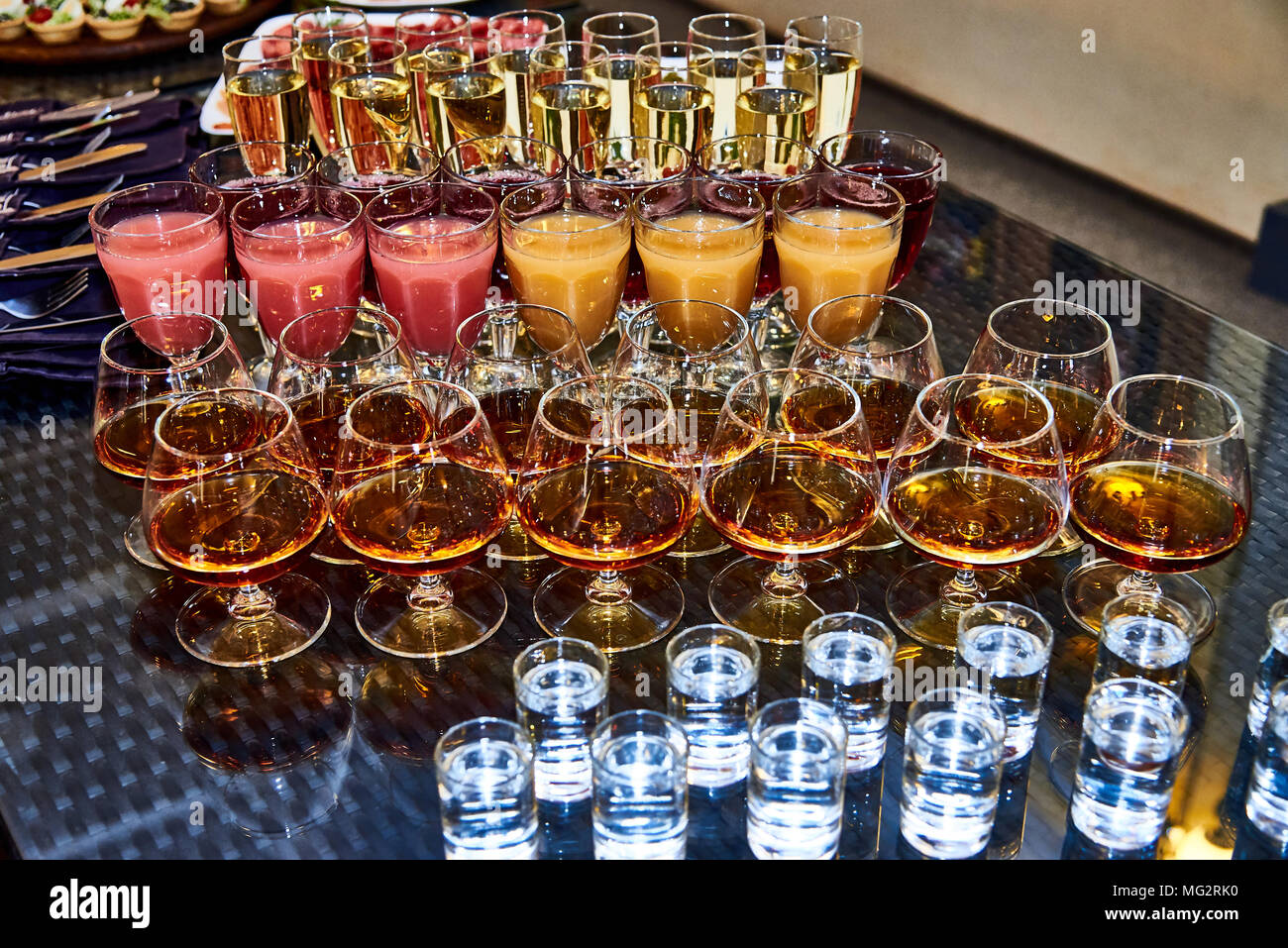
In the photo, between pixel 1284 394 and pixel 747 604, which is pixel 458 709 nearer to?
pixel 747 604

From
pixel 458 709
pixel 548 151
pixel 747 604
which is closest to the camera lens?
pixel 458 709

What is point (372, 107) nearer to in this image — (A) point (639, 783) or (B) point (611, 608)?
(B) point (611, 608)

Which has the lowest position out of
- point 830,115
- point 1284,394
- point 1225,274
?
point 1225,274

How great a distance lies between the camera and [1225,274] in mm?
3123

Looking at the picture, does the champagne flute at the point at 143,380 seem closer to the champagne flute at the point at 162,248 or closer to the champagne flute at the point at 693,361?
the champagne flute at the point at 162,248

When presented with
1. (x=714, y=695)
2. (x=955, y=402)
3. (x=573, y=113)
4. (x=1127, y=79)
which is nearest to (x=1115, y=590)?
(x=955, y=402)

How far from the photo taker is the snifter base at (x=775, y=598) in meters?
1.30

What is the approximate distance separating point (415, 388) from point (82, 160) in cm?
106

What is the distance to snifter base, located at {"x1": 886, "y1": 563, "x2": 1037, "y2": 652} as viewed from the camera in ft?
4.22

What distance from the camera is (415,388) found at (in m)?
1.33

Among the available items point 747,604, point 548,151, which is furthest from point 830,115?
point 747,604

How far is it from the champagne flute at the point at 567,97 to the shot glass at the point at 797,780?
1.04 m

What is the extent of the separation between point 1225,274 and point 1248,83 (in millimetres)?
432

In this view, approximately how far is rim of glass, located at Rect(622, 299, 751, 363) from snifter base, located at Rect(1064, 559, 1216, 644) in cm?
41
